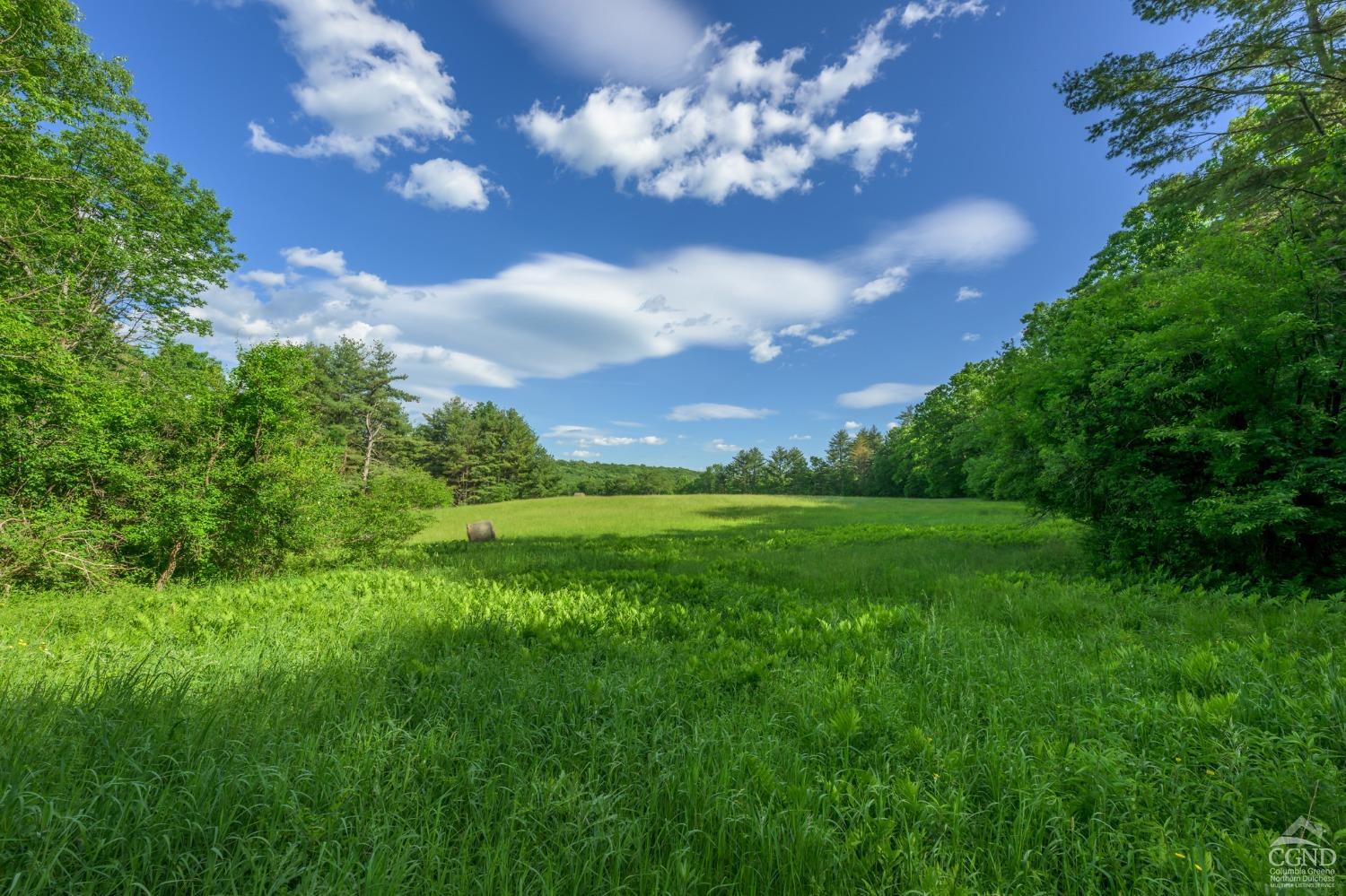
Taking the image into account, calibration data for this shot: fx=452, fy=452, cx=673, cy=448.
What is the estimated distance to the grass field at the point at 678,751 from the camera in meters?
2.02

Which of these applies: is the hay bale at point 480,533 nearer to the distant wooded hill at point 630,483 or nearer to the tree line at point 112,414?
the tree line at point 112,414

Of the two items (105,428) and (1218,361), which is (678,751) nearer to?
(1218,361)

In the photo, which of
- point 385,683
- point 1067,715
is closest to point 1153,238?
point 1067,715

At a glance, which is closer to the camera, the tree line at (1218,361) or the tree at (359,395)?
the tree line at (1218,361)

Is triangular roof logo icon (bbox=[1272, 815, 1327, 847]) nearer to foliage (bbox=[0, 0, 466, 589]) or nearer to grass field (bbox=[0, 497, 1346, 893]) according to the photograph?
grass field (bbox=[0, 497, 1346, 893])

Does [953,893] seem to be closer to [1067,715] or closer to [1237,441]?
[1067,715]

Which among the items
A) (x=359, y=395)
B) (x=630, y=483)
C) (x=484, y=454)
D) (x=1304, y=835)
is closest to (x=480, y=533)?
(x=1304, y=835)

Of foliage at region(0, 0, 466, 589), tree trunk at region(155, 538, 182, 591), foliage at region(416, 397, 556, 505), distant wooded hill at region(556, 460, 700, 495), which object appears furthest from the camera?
distant wooded hill at region(556, 460, 700, 495)

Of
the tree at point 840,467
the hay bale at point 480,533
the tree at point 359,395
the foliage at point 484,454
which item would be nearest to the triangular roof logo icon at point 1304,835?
the hay bale at point 480,533

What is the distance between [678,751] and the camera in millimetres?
2908

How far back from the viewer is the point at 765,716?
330cm

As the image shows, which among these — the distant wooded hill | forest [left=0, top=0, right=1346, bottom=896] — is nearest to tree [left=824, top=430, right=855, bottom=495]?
the distant wooded hill

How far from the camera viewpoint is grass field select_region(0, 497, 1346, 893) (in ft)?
6.64

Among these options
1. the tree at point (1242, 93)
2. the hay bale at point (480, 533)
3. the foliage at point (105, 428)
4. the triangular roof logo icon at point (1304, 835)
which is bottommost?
the hay bale at point (480, 533)
